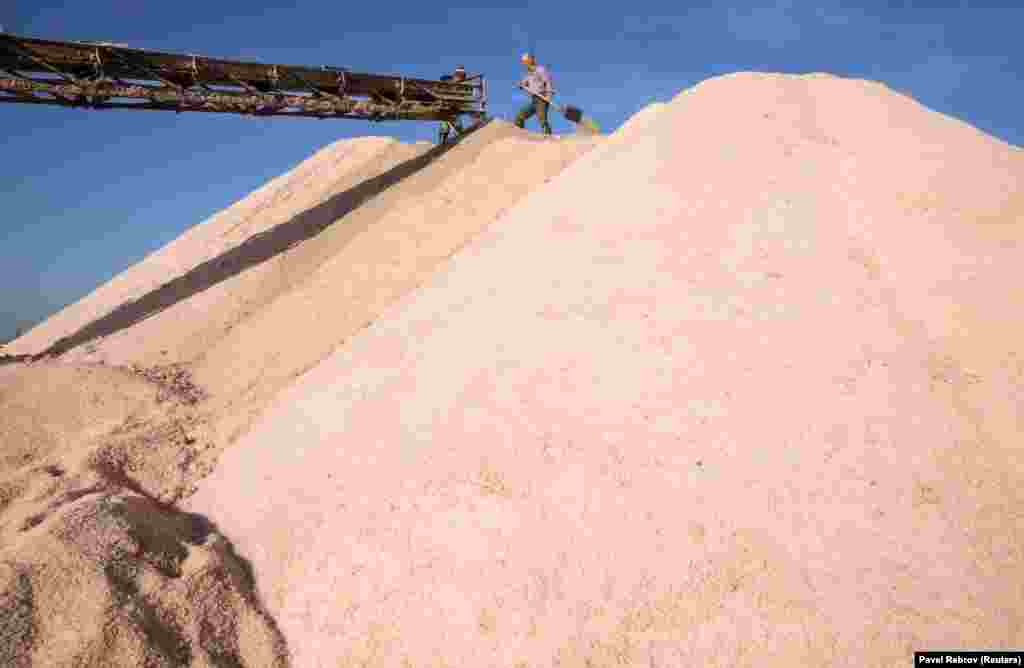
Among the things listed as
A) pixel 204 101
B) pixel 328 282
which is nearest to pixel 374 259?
pixel 328 282

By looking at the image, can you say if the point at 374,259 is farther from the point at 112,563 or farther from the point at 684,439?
the point at 684,439

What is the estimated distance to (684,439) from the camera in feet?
12.4

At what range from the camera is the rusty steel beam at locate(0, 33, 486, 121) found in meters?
6.73

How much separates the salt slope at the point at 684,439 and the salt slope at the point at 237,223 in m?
6.30

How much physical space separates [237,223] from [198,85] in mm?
4113

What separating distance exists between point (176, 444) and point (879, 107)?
9388mm

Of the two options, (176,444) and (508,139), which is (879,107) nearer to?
(508,139)

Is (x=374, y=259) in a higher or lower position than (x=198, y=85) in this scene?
lower

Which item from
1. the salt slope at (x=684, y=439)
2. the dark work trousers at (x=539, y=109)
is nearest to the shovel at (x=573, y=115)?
the dark work trousers at (x=539, y=109)

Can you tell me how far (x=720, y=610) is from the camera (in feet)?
9.49

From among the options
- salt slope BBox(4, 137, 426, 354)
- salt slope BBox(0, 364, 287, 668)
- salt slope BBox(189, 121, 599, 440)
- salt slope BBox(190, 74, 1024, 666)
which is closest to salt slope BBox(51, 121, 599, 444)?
salt slope BBox(189, 121, 599, 440)

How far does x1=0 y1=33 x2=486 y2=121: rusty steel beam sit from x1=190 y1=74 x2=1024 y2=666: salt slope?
4.79 m

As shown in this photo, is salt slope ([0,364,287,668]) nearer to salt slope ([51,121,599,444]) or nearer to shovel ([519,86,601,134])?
salt slope ([51,121,599,444])

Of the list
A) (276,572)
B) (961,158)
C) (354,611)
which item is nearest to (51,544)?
(276,572)
